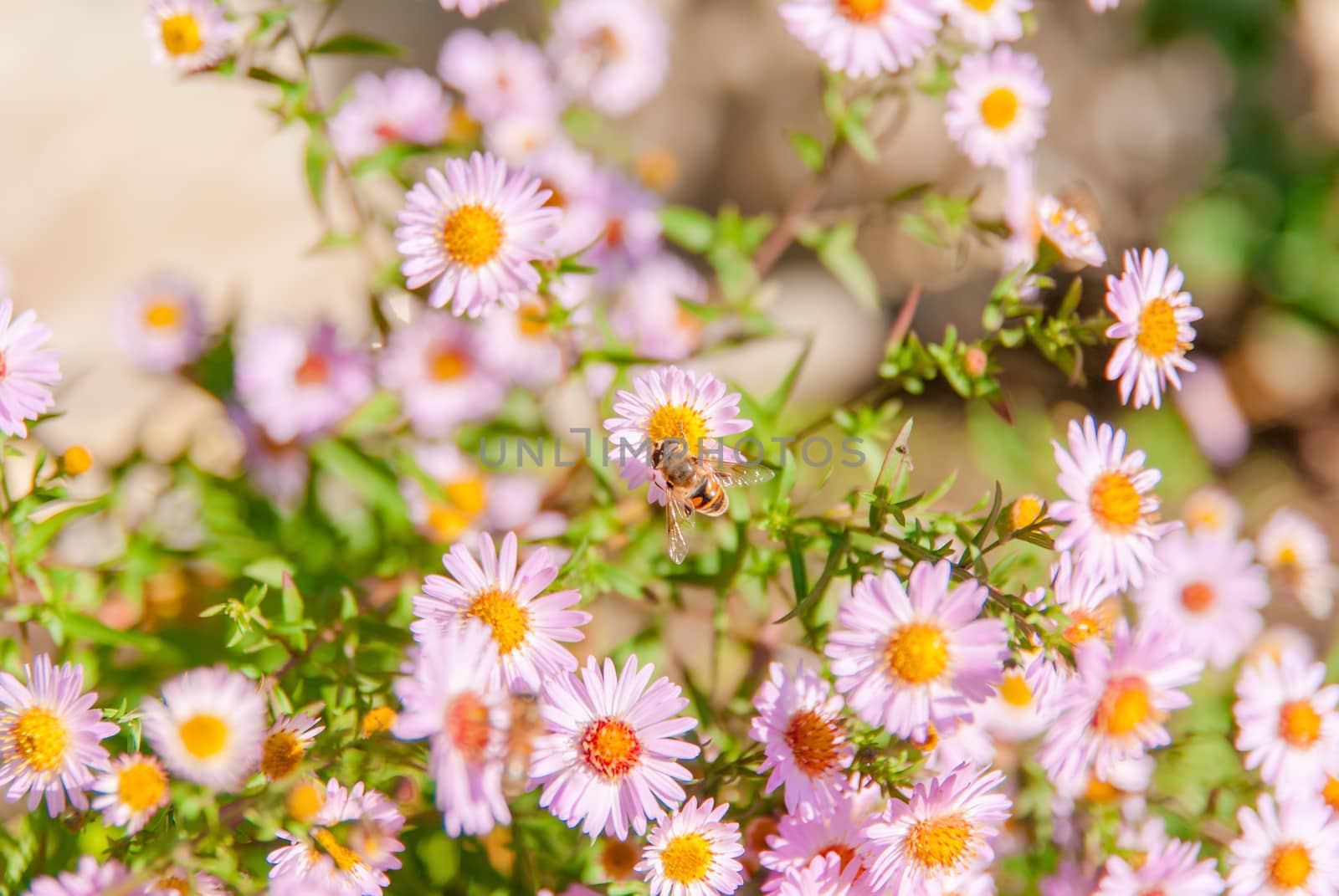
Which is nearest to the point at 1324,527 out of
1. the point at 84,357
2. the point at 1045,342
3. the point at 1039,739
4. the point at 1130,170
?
the point at 1130,170

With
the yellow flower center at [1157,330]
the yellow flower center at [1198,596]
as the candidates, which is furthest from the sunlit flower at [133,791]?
the yellow flower center at [1198,596]

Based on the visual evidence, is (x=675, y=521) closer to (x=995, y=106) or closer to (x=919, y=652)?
(x=919, y=652)

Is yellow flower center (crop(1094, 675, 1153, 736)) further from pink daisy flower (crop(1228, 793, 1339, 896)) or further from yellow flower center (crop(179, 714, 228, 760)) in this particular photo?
yellow flower center (crop(179, 714, 228, 760))

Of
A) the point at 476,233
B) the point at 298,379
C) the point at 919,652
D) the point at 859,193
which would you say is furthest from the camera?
the point at 859,193

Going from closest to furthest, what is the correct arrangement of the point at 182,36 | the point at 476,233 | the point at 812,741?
the point at 812,741 → the point at 476,233 → the point at 182,36

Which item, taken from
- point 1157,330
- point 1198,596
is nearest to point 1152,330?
point 1157,330
